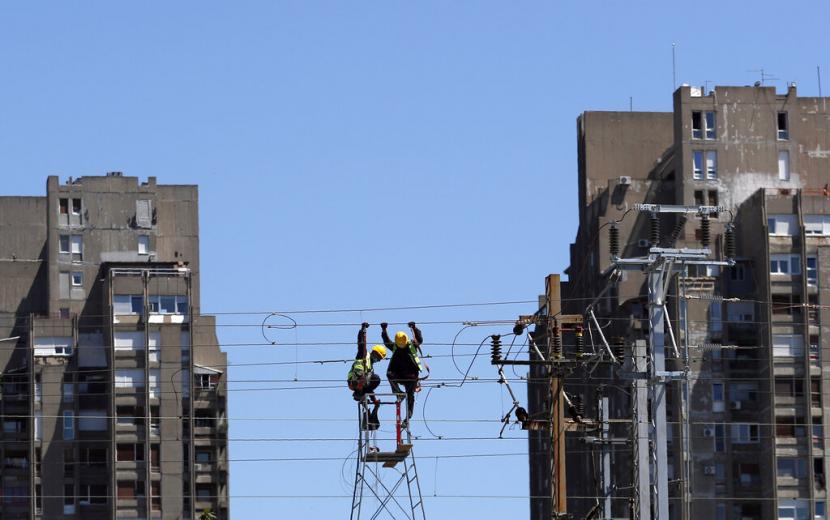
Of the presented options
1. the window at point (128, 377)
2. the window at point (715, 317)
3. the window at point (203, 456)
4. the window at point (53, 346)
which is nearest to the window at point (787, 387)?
the window at point (715, 317)

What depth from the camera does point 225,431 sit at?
188 meters

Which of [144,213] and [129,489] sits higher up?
[144,213]

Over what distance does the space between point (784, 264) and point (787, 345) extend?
18.1 ft

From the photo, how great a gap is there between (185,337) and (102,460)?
1062 cm

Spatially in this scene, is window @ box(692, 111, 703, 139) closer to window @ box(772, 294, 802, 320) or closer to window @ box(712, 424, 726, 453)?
window @ box(772, 294, 802, 320)

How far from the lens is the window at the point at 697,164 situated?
582 feet

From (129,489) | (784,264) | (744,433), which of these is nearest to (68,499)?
(129,489)

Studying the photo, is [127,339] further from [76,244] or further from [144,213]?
[144,213]

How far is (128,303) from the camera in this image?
612ft

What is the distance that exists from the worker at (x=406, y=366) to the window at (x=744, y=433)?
97828 millimetres

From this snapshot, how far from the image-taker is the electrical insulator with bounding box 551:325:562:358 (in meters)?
77.2

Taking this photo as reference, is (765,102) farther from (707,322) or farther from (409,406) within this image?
(409,406)

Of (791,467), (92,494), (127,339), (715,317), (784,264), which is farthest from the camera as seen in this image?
(127,339)

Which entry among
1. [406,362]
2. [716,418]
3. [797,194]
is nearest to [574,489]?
[716,418]
